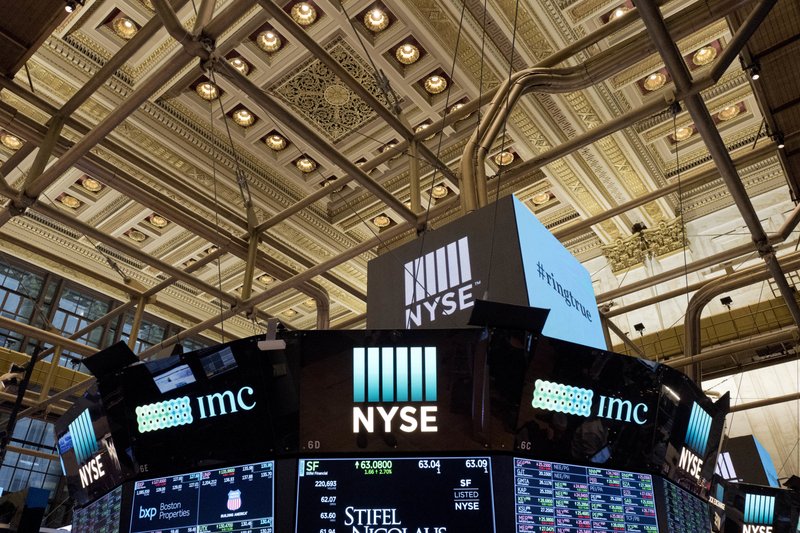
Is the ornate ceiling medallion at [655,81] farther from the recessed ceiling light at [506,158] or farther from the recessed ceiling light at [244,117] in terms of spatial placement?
the recessed ceiling light at [244,117]

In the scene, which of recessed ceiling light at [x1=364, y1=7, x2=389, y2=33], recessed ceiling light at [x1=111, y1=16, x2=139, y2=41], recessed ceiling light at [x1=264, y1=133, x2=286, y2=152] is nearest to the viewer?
recessed ceiling light at [x1=364, y1=7, x2=389, y2=33]

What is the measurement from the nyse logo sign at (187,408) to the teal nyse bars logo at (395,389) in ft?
2.65

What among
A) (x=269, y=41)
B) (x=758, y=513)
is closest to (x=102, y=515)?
(x=758, y=513)

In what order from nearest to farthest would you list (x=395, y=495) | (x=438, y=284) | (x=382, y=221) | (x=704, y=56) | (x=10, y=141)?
1. (x=395, y=495)
2. (x=438, y=284)
3. (x=704, y=56)
4. (x=10, y=141)
5. (x=382, y=221)

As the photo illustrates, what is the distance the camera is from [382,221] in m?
20.5

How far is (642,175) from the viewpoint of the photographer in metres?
19.2

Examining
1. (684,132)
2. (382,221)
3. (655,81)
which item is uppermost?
(655,81)

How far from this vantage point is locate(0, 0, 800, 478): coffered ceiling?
10945 mm

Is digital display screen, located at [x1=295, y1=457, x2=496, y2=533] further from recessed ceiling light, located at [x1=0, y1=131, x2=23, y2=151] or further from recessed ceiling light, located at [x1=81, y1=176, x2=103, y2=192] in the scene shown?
recessed ceiling light, located at [x1=81, y1=176, x2=103, y2=192]

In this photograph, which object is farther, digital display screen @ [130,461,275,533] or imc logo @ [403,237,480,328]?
imc logo @ [403,237,480,328]

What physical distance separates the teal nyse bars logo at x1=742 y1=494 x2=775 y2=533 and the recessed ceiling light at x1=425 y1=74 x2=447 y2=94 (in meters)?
10.3

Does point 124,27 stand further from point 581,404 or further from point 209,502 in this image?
point 581,404

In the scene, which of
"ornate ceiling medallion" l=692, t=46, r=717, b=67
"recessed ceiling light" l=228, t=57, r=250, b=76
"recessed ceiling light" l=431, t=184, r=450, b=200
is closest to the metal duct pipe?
"ornate ceiling medallion" l=692, t=46, r=717, b=67

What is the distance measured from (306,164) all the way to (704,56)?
9.85 m
